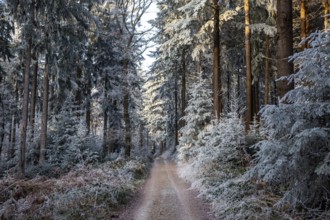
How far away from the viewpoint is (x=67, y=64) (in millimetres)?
16641

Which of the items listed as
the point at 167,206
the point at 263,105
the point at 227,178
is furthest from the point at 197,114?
the point at 263,105

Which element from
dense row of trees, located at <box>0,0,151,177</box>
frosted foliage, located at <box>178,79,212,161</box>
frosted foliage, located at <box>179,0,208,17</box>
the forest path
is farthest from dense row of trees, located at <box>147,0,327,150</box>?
the forest path

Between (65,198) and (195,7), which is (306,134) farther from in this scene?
(195,7)

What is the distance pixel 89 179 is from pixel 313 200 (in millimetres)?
7158

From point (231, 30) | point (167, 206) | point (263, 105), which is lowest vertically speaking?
point (167, 206)

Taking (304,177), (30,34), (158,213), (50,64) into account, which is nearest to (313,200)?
(304,177)

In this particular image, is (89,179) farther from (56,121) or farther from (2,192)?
(56,121)

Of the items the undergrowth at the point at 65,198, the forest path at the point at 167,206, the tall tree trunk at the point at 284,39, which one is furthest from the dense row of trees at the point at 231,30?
the undergrowth at the point at 65,198

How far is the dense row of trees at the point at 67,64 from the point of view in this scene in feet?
46.6

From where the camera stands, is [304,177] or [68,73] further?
[68,73]

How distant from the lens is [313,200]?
17.8ft

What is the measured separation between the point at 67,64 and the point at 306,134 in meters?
14.3

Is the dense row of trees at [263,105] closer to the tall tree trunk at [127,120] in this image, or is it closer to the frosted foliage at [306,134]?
the frosted foliage at [306,134]

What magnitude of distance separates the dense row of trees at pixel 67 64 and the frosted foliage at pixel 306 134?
11477mm
